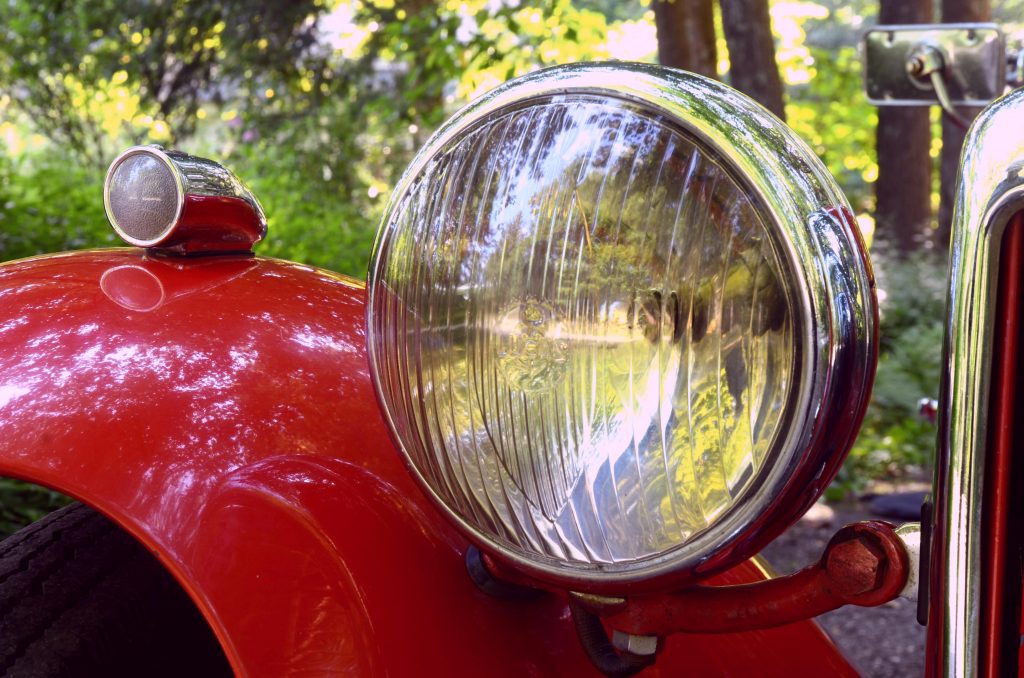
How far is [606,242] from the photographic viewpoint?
39.2 inches

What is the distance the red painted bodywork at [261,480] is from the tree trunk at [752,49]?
4.05 m

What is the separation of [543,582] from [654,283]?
0.93ft

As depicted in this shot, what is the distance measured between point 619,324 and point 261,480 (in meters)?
0.39

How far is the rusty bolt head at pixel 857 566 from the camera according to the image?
35.3 inches

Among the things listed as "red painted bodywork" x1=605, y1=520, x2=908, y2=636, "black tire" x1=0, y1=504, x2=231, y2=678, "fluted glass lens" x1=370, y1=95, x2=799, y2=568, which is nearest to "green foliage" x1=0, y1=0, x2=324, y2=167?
"black tire" x1=0, y1=504, x2=231, y2=678

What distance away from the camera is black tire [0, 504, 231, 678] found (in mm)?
1180

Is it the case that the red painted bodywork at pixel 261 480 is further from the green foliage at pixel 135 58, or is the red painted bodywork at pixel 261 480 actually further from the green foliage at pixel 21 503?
the green foliage at pixel 135 58

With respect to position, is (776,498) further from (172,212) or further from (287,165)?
(287,165)

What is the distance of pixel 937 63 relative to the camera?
192cm

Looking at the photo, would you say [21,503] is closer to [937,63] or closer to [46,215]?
[46,215]

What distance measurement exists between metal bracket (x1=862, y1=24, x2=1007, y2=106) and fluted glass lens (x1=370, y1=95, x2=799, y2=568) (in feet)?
3.66

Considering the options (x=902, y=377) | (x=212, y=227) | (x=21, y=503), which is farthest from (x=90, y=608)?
(x=902, y=377)

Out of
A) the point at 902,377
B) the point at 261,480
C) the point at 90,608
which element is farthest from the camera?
the point at 902,377

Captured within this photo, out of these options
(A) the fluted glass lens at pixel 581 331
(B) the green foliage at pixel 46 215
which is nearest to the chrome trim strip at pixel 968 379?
(A) the fluted glass lens at pixel 581 331
